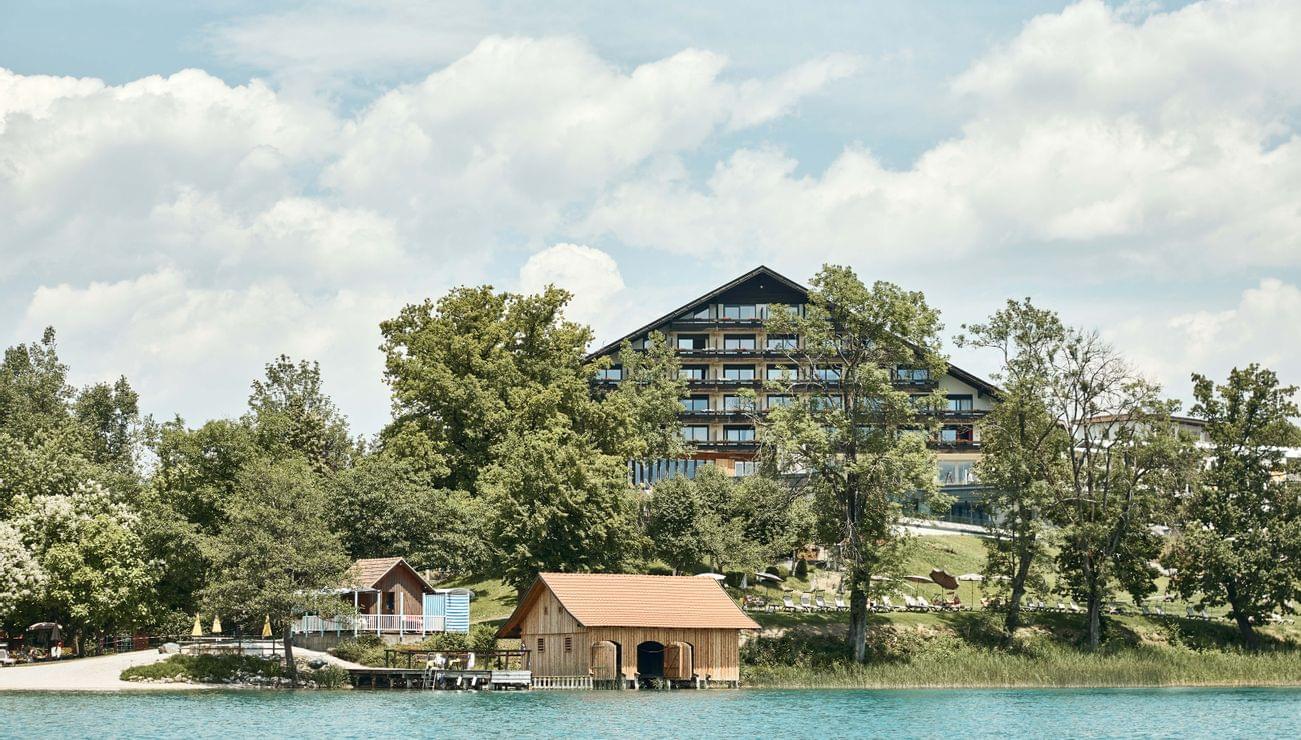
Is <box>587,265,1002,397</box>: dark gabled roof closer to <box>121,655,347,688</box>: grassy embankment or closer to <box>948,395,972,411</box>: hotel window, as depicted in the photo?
<box>948,395,972,411</box>: hotel window

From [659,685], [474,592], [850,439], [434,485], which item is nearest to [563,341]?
[434,485]

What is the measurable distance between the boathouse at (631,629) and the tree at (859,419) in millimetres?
6953

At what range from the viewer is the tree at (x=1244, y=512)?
222 ft

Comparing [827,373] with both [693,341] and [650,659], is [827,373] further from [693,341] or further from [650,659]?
[650,659]

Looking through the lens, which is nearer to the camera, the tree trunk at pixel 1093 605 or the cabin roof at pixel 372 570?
the cabin roof at pixel 372 570

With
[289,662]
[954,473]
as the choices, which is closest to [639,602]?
[289,662]

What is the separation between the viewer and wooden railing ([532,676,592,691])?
59562 millimetres

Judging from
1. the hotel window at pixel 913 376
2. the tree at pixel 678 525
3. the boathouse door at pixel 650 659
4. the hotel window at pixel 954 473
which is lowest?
the boathouse door at pixel 650 659

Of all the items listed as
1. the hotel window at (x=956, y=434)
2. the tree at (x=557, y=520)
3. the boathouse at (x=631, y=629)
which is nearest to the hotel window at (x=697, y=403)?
the hotel window at (x=956, y=434)

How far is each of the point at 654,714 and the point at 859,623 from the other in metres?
19.1

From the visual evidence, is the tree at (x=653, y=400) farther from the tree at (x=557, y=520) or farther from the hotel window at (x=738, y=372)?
the tree at (x=557, y=520)

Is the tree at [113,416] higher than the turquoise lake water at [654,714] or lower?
higher

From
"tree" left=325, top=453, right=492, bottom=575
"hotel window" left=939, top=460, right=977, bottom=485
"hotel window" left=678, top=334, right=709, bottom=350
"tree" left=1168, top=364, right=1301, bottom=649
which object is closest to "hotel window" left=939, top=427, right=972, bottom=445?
"hotel window" left=939, top=460, right=977, bottom=485

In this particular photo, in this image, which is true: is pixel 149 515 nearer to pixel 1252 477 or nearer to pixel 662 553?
pixel 662 553
